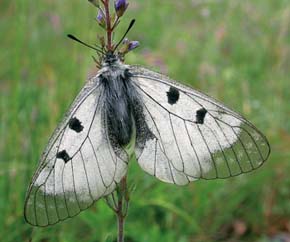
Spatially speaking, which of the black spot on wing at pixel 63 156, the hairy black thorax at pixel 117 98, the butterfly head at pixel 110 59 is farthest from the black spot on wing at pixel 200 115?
the black spot on wing at pixel 63 156

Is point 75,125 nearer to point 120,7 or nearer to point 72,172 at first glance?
point 72,172

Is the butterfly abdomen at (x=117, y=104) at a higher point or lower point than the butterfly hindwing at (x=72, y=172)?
higher

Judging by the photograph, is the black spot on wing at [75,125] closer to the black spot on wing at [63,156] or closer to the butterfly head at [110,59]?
the black spot on wing at [63,156]

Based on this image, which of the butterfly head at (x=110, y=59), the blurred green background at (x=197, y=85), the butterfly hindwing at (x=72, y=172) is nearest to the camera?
the butterfly hindwing at (x=72, y=172)

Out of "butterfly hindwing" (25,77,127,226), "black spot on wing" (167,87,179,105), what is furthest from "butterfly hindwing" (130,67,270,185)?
"butterfly hindwing" (25,77,127,226)

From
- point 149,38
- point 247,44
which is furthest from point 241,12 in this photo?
point 149,38

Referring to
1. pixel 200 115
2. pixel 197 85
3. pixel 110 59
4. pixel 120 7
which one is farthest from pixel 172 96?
pixel 197 85

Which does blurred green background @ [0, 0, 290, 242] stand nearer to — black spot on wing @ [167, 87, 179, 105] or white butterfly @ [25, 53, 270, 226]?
white butterfly @ [25, 53, 270, 226]
